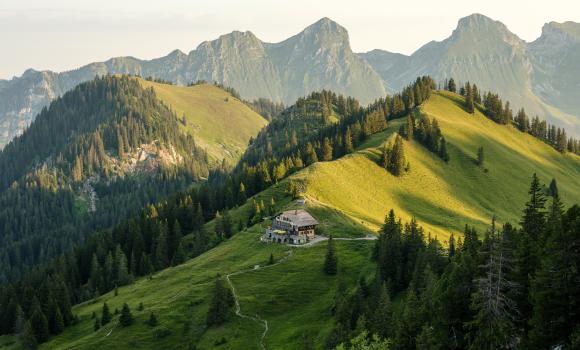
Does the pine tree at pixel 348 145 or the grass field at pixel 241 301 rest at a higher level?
the pine tree at pixel 348 145

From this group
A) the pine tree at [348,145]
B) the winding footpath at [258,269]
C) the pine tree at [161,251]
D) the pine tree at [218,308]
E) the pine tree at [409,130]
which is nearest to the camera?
the winding footpath at [258,269]

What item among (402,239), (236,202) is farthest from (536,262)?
(236,202)

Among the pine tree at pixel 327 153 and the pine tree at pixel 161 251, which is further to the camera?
the pine tree at pixel 327 153

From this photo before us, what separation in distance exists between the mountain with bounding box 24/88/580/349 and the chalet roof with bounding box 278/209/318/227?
5501 millimetres

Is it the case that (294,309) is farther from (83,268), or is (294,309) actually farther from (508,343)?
(83,268)

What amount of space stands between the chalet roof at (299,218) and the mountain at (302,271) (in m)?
5.50

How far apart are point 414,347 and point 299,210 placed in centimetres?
7132

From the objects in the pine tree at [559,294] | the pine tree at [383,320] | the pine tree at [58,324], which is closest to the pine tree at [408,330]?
the pine tree at [383,320]

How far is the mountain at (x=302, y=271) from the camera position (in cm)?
8031

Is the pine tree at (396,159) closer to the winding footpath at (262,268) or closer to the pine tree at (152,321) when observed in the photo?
the winding footpath at (262,268)

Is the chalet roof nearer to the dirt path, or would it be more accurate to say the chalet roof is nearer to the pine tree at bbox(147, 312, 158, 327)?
the dirt path

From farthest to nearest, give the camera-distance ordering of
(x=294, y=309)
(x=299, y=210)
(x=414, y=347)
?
(x=299, y=210) → (x=294, y=309) → (x=414, y=347)

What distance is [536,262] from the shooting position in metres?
41.2

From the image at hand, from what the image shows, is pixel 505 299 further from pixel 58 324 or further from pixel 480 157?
pixel 480 157
